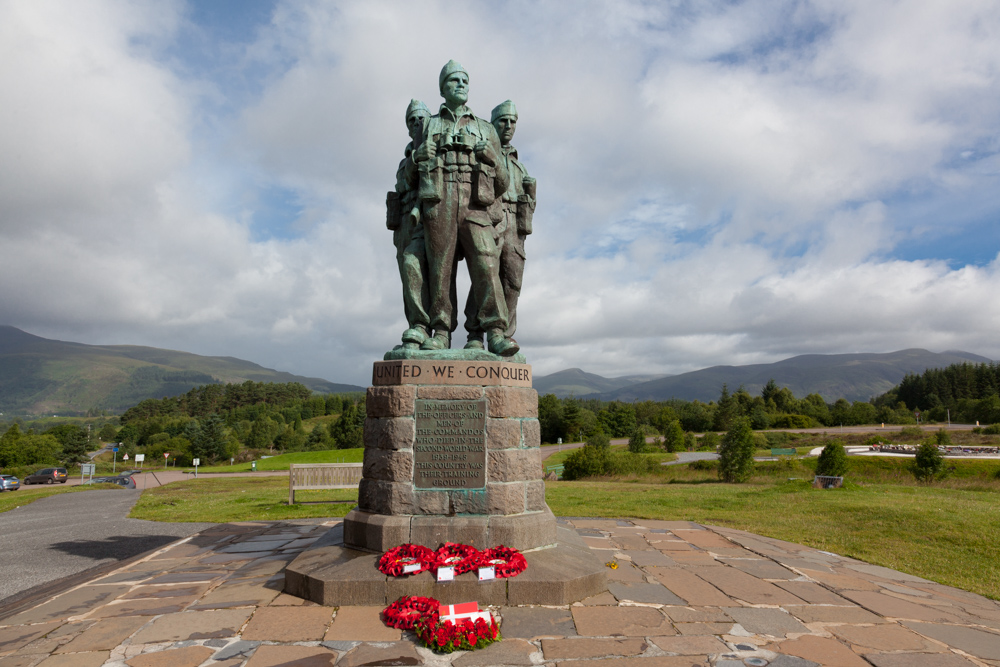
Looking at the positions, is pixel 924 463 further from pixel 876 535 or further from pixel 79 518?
pixel 79 518

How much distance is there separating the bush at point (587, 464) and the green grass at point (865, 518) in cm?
907

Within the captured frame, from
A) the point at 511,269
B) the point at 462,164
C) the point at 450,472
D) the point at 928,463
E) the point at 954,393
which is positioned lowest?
the point at 928,463

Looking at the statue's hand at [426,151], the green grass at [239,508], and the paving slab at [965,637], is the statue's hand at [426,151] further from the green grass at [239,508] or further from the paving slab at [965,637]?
the green grass at [239,508]

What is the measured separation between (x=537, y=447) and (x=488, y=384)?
2.96ft

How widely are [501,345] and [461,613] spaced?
104 inches

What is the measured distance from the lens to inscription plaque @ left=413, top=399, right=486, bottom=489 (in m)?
4.97

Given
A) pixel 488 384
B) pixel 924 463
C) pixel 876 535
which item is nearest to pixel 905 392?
pixel 924 463

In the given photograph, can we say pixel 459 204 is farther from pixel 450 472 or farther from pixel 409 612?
pixel 409 612

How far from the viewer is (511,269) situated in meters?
6.39

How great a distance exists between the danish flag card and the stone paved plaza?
20 cm

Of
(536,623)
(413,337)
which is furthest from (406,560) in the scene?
(413,337)

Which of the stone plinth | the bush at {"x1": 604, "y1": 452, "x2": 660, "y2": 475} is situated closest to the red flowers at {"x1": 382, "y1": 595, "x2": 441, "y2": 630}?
the stone plinth

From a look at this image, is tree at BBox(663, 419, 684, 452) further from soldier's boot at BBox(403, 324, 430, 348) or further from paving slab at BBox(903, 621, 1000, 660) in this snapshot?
soldier's boot at BBox(403, 324, 430, 348)

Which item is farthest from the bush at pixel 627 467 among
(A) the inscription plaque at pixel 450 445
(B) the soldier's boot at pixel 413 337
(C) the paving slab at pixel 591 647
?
(C) the paving slab at pixel 591 647
